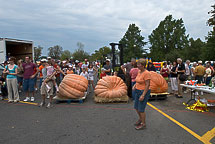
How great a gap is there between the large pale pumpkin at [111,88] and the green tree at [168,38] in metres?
43.9

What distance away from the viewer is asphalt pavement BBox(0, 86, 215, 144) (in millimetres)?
3631

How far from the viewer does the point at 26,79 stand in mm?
7098

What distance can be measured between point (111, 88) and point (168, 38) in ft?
157

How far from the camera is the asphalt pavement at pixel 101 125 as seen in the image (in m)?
3.63

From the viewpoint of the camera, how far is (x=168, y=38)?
4984cm

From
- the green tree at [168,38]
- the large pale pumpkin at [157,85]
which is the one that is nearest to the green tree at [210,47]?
the green tree at [168,38]

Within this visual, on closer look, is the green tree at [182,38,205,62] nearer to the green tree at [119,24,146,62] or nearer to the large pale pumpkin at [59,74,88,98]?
the green tree at [119,24,146,62]

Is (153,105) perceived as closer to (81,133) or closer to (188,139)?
(188,139)

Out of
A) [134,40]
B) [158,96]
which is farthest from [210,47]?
[158,96]

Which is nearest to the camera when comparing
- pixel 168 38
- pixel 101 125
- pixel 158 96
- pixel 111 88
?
pixel 101 125

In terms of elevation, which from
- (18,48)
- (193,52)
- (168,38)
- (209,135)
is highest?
(168,38)

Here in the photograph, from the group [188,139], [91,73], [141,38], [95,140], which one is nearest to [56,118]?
[95,140]

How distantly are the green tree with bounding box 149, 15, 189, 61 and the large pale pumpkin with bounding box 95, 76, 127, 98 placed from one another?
4391 centimetres

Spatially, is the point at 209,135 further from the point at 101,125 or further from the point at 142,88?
the point at 101,125
